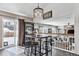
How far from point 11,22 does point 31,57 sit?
74cm

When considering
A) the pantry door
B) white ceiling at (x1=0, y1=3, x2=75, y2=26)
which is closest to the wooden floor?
the pantry door

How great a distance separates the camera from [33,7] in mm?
1664

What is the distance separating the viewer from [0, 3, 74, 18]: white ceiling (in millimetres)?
1620

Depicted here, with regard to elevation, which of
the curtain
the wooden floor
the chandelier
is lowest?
the wooden floor

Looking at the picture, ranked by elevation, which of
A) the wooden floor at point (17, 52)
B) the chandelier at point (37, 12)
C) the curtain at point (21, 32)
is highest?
the chandelier at point (37, 12)

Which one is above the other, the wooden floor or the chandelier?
the chandelier

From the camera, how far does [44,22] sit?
1698 mm

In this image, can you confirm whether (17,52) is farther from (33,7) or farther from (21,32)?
(33,7)

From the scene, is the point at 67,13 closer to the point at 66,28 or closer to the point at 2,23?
the point at 66,28

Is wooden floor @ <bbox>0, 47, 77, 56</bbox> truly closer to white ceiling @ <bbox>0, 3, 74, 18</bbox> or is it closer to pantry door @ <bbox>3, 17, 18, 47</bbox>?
pantry door @ <bbox>3, 17, 18, 47</bbox>

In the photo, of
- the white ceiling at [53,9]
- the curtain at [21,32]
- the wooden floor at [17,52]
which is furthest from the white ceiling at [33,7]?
the wooden floor at [17,52]

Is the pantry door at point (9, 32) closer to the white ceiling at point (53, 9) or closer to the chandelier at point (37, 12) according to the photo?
the white ceiling at point (53, 9)

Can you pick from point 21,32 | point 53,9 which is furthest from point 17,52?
point 53,9

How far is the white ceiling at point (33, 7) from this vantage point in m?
1.62
